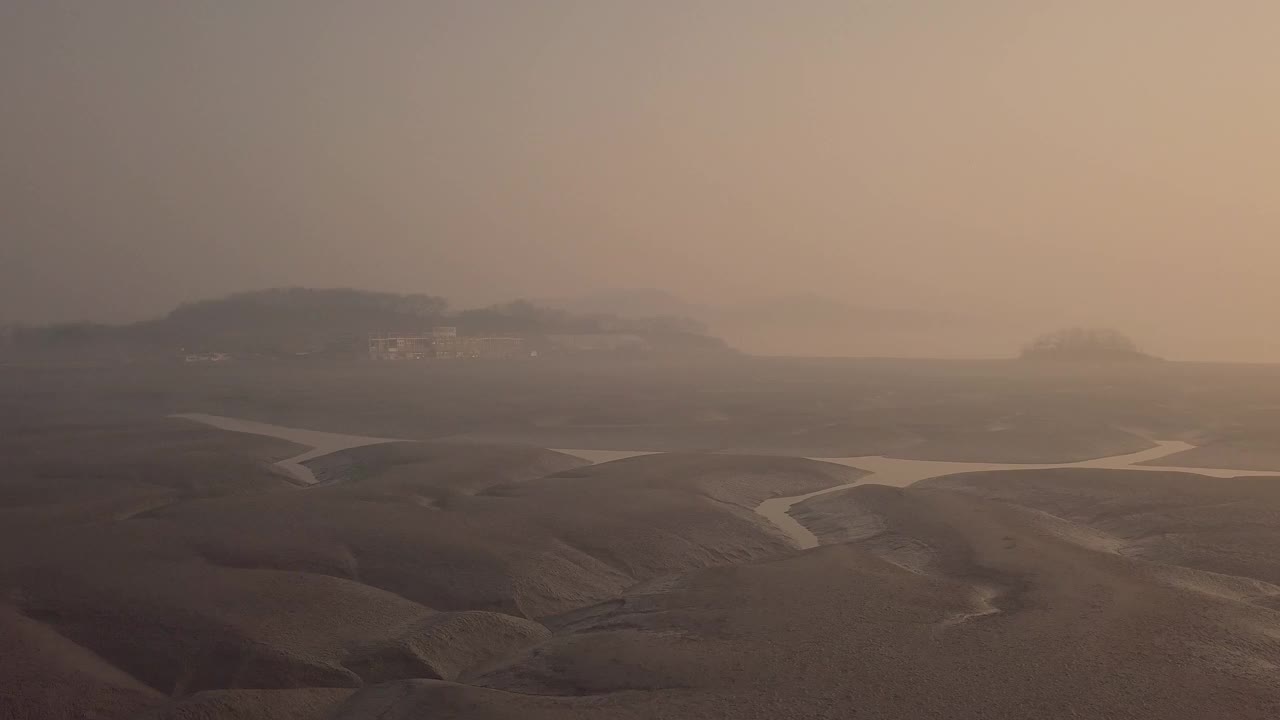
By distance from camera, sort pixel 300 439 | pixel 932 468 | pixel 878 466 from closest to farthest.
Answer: pixel 932 468
pixel 878 466
pixel 300 439

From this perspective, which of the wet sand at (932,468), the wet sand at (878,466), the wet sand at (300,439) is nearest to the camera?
the wet sand at (878,466)

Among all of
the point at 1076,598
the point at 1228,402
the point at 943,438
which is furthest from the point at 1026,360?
the point at 1076,598

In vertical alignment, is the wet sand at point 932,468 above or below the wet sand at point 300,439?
above

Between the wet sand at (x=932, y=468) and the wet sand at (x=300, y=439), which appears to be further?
the wet sand at (x=300, y=439)

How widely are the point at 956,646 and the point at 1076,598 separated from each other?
3.11 meters

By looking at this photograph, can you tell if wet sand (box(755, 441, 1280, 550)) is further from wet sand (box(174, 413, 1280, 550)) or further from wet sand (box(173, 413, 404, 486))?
wet sand (box(173, 413, 404, 486))

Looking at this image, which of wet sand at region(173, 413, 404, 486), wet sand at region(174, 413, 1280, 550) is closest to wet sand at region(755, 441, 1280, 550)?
wet sand at region(174, 413, 1280, 550)

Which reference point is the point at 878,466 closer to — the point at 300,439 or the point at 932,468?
the point at 932,468

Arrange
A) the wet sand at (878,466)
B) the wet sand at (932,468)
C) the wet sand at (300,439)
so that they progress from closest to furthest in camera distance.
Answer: the wet sand at (878,466), the wet sand at (932,468), the wet sand at (300,439)

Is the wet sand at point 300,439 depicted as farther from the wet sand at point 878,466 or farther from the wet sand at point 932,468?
the wet sand at point 932,468

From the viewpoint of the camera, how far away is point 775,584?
15.2 metres

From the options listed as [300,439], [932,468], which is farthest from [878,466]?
[300,439]

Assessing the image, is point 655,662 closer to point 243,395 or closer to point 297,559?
point 297,559

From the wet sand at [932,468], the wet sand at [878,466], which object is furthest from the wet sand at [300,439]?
the wet sand at [932,468]
